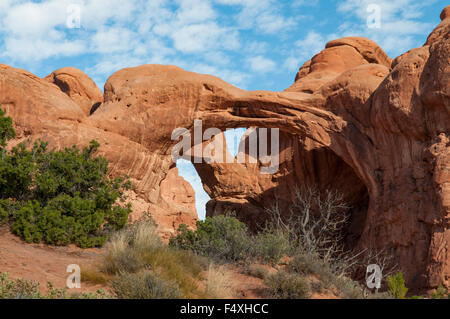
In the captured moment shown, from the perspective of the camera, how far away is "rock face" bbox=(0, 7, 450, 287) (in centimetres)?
1146

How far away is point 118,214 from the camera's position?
1044 centimetres

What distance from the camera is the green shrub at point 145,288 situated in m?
5.86

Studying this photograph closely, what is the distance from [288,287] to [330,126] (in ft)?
28.4

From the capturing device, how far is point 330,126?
570 inches

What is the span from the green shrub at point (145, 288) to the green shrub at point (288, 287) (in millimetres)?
1555

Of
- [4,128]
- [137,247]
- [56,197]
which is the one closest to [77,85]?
[4,128]

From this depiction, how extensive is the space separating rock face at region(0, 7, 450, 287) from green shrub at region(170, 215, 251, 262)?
186 inches

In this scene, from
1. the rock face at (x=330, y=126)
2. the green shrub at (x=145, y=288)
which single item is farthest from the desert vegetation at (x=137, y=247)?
the rock face at (x=330, y=126)
